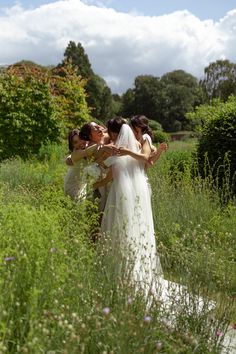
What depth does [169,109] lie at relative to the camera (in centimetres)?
4741

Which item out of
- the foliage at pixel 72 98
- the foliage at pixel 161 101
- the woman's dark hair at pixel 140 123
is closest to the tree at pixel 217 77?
the foliage at pixel 161 101

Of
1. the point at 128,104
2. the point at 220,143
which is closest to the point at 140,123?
the point at 220,143

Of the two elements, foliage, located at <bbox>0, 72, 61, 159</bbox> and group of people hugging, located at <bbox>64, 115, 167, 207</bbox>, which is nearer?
group of people hugging, located at <bbox>64, 115, 167, 207</bbox>

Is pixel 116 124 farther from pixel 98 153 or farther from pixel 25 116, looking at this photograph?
pixel 25 116

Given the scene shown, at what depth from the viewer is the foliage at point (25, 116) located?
14.7 meters

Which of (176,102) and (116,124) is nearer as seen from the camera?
(116,124)

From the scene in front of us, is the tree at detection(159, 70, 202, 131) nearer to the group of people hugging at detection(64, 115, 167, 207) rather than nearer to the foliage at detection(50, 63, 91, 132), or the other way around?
the foliage at detection(50, 63, 91, 132)

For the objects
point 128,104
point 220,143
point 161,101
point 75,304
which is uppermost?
point 161,101

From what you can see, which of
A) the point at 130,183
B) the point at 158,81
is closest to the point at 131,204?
the point at 130,183

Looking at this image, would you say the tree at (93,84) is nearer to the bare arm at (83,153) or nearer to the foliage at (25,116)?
the foliage at (25,116)

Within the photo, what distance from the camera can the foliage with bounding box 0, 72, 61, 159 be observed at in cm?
1467

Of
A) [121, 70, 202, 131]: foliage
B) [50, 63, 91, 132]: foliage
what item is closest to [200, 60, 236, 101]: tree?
[121, 70, 202, 131]: foliage

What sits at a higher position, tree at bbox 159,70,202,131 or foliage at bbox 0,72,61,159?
tree at bbox 159,70,202,131

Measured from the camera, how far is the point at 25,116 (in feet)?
48.1
